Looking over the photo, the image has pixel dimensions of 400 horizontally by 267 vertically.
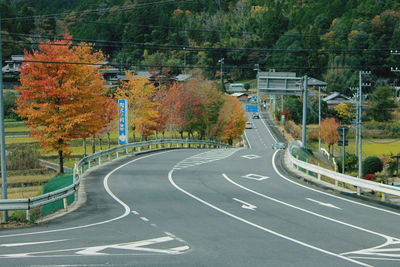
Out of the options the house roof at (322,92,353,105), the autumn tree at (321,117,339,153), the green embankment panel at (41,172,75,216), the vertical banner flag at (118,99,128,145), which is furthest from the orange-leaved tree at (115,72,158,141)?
the house roof at (322,92,353,105)

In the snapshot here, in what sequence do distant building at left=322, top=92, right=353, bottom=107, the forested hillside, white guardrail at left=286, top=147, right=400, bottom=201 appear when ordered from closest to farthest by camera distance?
white guardrail at left=286, top=147, right=400, bottom=201, distant building at left=322, top=92, right=353, bottom=107, the forested hillside

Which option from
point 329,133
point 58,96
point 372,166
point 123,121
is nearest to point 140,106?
point 123,121

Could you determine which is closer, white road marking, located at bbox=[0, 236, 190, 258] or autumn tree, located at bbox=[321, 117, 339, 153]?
white road marking, located at bbox=[0, 236, 190, 258]

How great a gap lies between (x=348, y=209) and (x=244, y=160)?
18095 mm

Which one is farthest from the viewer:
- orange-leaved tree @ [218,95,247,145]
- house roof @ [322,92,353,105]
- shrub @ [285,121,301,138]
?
house roof @ [322,92,353,105]

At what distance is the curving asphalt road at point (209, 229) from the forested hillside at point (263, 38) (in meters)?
87.3

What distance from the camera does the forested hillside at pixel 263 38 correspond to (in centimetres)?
12388

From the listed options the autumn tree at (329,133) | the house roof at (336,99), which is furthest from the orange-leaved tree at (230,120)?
the house roof at (336,99)

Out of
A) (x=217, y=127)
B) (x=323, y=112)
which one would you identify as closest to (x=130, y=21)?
(x=323, y=112)

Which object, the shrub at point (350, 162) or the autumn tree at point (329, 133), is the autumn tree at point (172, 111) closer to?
the shrub at point (350, 162)

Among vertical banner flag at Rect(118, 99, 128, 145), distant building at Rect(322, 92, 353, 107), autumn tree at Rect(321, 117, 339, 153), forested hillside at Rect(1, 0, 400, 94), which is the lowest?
autumn tree at Rect(321, 117, 339, 153)

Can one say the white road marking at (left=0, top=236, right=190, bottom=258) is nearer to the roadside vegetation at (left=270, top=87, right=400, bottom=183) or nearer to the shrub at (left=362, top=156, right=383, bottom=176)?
the shrub at (left=362, top=156, right=383, bottom=176)

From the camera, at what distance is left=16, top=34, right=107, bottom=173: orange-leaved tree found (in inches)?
1334

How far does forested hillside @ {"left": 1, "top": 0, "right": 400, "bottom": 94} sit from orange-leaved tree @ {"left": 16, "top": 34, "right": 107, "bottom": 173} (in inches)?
2842
